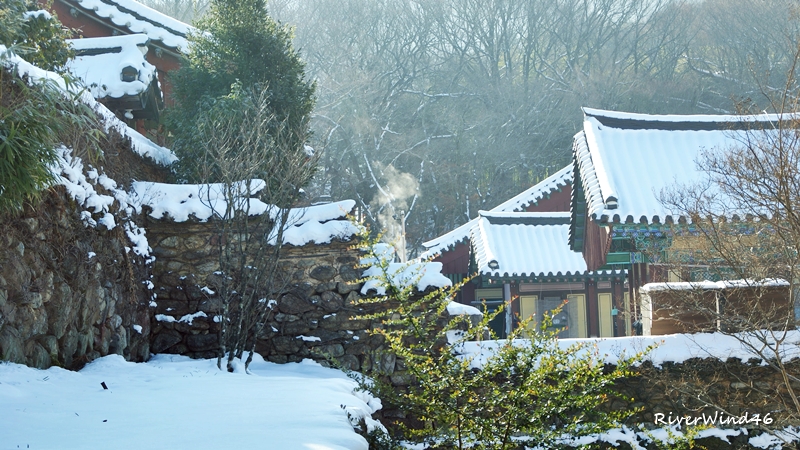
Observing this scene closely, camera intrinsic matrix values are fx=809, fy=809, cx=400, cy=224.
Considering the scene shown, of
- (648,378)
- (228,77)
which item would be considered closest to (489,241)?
(228,77)

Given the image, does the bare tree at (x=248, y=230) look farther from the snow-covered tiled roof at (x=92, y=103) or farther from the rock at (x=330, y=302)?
the snow-covered tiled roof at (x=92, y=103)

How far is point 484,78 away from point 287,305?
2833cm

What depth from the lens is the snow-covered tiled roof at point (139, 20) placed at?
17.1 m

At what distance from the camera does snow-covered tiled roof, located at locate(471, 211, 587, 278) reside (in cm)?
2067

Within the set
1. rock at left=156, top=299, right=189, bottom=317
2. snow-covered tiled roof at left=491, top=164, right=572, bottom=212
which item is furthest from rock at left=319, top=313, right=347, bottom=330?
snow-covered tiled roof at left=491, top=164, right=572, bottom=212

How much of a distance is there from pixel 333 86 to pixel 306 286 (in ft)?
80.3

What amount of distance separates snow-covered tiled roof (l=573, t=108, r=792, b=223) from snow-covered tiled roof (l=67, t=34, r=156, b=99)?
7.62 metres

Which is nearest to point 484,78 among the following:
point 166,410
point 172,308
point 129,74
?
point 129,74

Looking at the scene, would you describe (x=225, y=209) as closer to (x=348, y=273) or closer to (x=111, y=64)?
(x=348, y=273)

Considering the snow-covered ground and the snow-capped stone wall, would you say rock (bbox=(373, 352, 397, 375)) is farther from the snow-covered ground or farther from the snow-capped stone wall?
the snow-covered ground

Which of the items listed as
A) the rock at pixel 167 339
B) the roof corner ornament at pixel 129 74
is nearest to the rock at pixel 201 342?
the rock at pixel 167 339

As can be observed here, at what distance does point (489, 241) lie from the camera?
21359mm

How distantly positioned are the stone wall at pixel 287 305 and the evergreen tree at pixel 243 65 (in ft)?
13.4

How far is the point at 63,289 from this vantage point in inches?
246
